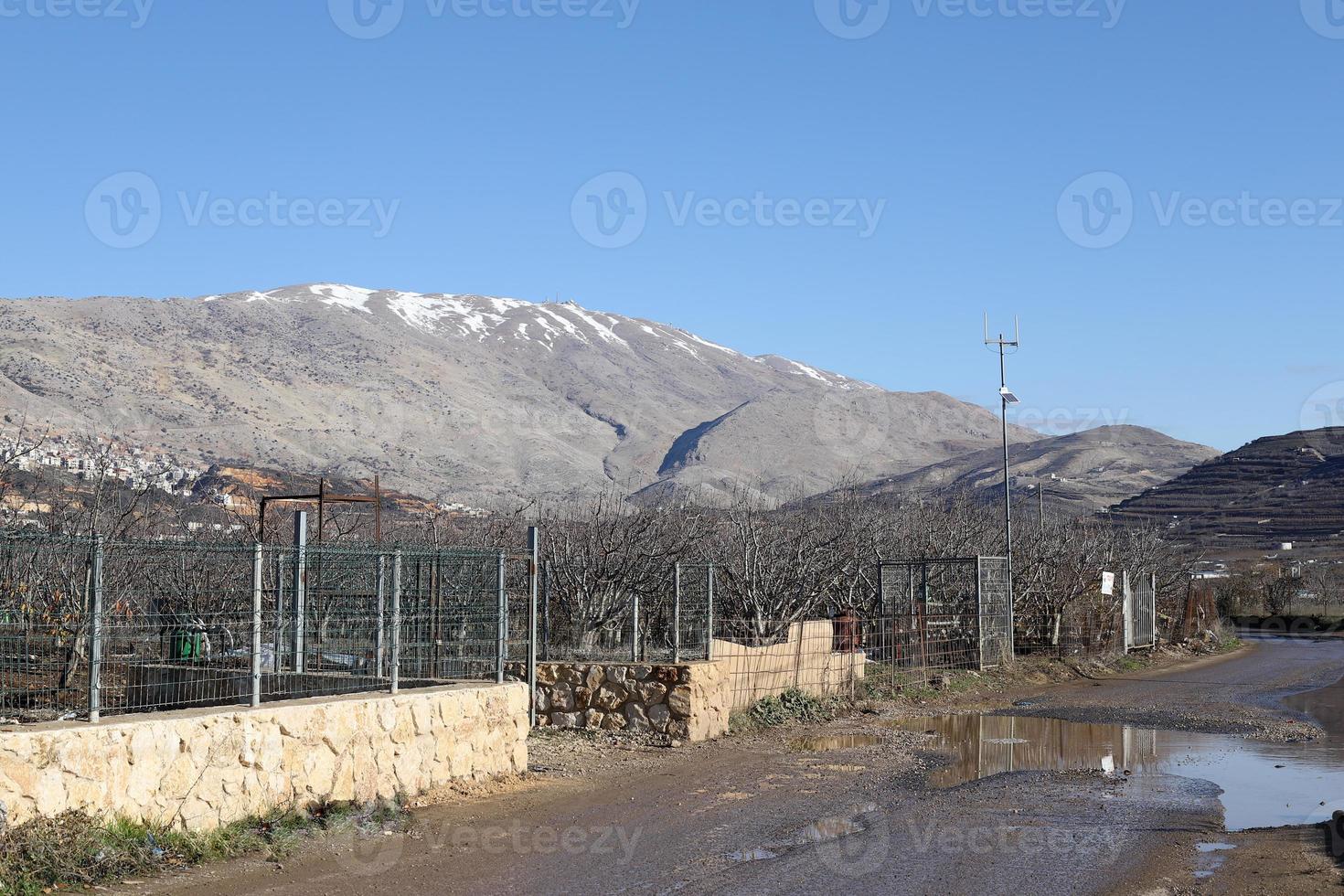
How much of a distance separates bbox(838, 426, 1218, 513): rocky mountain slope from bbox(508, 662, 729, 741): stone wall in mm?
92354

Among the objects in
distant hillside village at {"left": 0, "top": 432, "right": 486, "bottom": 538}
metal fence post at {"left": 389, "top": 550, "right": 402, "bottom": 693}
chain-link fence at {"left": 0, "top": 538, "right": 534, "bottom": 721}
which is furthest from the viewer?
distant hillside village at {"left": 0, "top": 432, "right": 486, "bottom": 538}

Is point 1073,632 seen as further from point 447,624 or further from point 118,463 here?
point 118,463

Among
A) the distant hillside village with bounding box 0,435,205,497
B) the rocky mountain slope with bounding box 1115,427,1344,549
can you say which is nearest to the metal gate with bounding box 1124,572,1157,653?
the distant hillside village with bounding box 0,435,205,497

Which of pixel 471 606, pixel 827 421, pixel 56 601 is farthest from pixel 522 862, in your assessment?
pixel 827 421

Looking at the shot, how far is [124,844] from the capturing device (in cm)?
859

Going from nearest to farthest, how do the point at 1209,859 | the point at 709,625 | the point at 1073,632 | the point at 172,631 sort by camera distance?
the point at 1209,859, the point at 172,631, the point at 709,625, the point at 1073,632

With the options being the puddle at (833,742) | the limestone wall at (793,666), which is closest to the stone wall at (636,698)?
the limestone wall at (793,666)

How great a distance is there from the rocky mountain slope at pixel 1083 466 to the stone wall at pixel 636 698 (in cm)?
9235

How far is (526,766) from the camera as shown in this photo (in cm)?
1328

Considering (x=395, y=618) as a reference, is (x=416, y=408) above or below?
above

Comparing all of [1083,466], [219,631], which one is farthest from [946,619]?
[1083,466]

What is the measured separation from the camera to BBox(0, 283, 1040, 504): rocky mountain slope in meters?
88.5

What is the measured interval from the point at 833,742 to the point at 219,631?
7785mm

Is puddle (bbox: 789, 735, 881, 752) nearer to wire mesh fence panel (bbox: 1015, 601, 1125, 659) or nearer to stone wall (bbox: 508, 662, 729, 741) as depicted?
stone wall (bbox: 508, 662, 729, 741)
